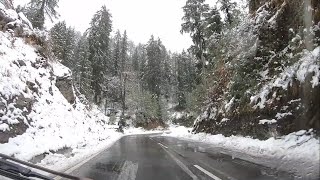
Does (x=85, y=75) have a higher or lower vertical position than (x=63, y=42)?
lower

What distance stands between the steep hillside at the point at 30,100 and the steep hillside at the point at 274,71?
8.43 m

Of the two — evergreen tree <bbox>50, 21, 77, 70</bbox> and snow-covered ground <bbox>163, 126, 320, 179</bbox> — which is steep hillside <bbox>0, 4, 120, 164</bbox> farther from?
evergreen tree <bbox>50, 21, 77, 70</bbox>

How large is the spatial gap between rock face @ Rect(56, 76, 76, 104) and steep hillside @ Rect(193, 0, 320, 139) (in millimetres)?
10675

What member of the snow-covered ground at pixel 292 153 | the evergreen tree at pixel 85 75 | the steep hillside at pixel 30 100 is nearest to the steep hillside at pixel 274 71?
the snow-covered ground at pixel 292 153

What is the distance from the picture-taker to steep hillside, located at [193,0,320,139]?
471 inches

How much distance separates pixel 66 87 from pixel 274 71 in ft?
47.7

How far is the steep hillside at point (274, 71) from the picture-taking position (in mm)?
11969

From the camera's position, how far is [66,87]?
24516 mm

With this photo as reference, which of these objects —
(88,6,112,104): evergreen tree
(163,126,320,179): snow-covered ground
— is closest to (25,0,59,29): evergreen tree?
(88,6,112,104): evergreen tree

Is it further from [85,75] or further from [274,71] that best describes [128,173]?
[85,75]

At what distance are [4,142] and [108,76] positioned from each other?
77846 millimetres

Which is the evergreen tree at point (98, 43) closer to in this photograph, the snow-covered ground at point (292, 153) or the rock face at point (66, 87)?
the rock face at point (66, 87)

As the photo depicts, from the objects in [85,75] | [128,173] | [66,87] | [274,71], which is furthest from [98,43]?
[128,173]

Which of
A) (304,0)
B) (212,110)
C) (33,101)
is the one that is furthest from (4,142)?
Answer: (212,110)
